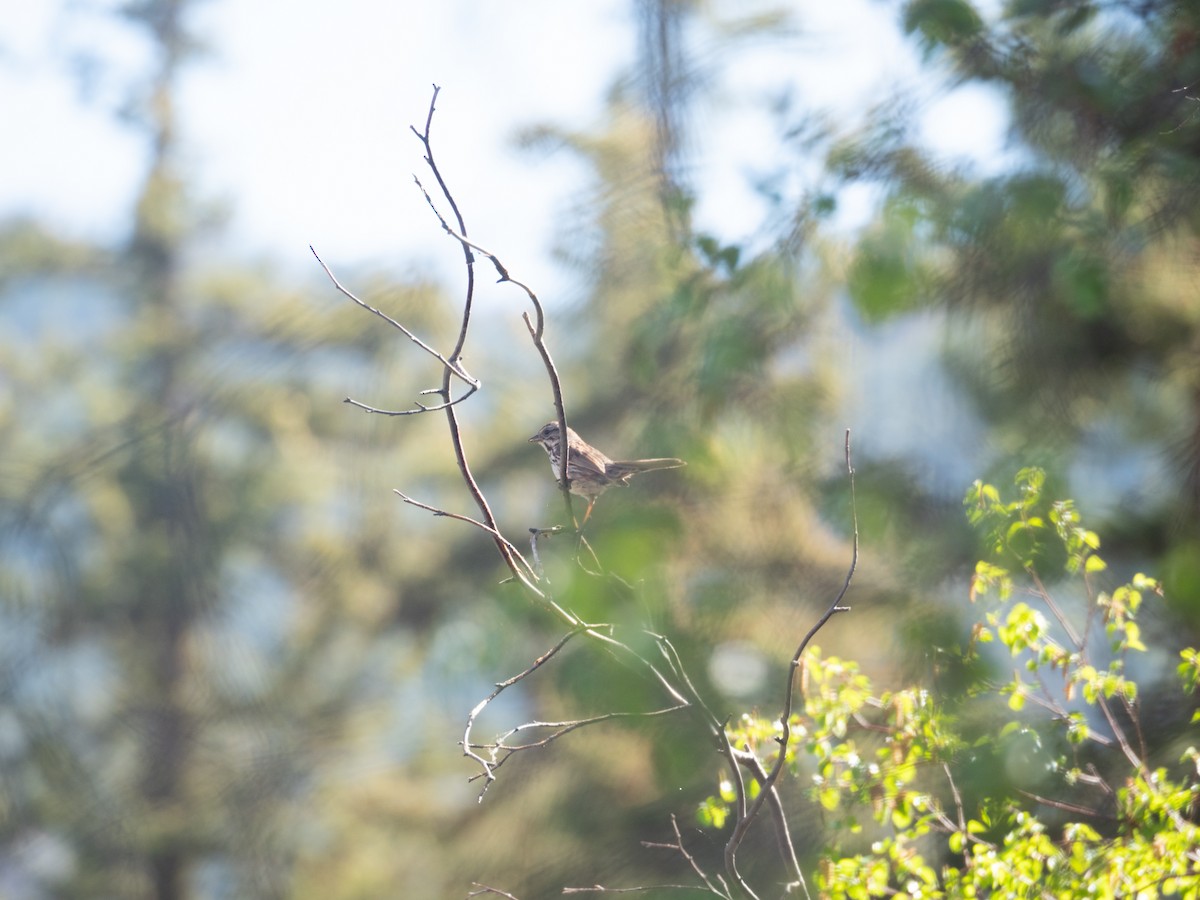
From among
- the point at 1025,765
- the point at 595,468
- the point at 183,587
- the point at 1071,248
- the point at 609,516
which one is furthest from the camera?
the point at 183,587

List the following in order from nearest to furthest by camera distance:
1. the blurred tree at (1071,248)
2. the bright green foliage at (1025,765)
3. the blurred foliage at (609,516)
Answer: the bright green foliage at (1025,765)
the blurred foliage at (609,516)
the blurred tree at (1071,248)

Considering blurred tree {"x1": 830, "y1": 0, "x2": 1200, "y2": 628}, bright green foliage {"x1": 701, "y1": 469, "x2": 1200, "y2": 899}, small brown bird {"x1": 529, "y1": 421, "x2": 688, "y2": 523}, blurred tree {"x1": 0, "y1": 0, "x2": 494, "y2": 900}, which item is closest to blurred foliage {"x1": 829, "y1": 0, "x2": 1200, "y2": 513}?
blurred tree {"x1": 830, "y1": 0, "x2": 1200, "y2": 628}

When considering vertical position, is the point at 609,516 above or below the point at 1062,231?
below

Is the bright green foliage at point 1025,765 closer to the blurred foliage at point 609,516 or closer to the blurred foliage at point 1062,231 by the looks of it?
the blurred foliage at point 609,516

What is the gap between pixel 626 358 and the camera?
14.2 feet

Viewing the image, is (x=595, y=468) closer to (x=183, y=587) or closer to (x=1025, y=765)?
(x=1025, y=765)

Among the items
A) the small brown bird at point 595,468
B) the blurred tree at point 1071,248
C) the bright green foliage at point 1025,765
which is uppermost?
the blurred tree at point 1071,248

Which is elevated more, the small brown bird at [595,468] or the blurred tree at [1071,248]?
the blurred tree at [1071,248]

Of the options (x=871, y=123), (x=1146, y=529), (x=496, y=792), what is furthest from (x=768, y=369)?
(x=496, y=792)

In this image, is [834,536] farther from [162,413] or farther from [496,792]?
[162,413]

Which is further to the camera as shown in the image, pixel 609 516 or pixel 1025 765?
pixel 609 516

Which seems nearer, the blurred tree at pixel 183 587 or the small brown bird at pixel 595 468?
the small brown bird at pixel 595 468

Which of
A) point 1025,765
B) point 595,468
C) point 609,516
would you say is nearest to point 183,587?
point 609,516

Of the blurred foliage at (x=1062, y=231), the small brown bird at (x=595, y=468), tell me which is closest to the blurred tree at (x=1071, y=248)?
the blurred foliage at (x=1062, y=231)
